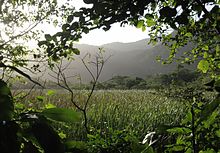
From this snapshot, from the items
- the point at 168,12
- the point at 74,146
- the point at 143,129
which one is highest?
the point at 168,12

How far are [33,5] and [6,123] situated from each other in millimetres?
11956

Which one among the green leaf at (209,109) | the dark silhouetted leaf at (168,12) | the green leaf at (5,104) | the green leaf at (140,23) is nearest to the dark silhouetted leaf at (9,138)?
the green leaf at (5,104)

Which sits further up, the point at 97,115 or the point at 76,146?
the point at 76,146

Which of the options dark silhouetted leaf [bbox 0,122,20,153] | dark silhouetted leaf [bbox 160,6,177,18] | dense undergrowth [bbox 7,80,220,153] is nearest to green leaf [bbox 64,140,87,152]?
dense undergrowth [bbox 7,80,220,153]

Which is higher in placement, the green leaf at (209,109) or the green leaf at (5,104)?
the green leaf at (5,104)

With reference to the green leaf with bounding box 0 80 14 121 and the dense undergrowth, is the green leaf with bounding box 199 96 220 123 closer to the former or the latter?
the dense undergrowth

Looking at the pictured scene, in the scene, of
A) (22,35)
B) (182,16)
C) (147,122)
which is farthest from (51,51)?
(22,35)

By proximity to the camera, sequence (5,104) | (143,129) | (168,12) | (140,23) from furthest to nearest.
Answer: (143,129) < (140,23) < (168,12) < (5,104)

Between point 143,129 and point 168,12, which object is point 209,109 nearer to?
point 168,12

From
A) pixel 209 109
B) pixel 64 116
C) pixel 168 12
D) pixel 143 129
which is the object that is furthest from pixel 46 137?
pixel 143 129

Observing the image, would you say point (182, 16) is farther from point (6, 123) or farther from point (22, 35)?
point (22, 35)

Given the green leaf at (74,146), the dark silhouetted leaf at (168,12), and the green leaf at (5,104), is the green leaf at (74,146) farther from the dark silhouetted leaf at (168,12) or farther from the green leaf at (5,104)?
the dark silhouetted leaf at (168,12)

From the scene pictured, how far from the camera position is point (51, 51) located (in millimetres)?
2006

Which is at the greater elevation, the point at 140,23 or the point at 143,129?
the point at 140,23
